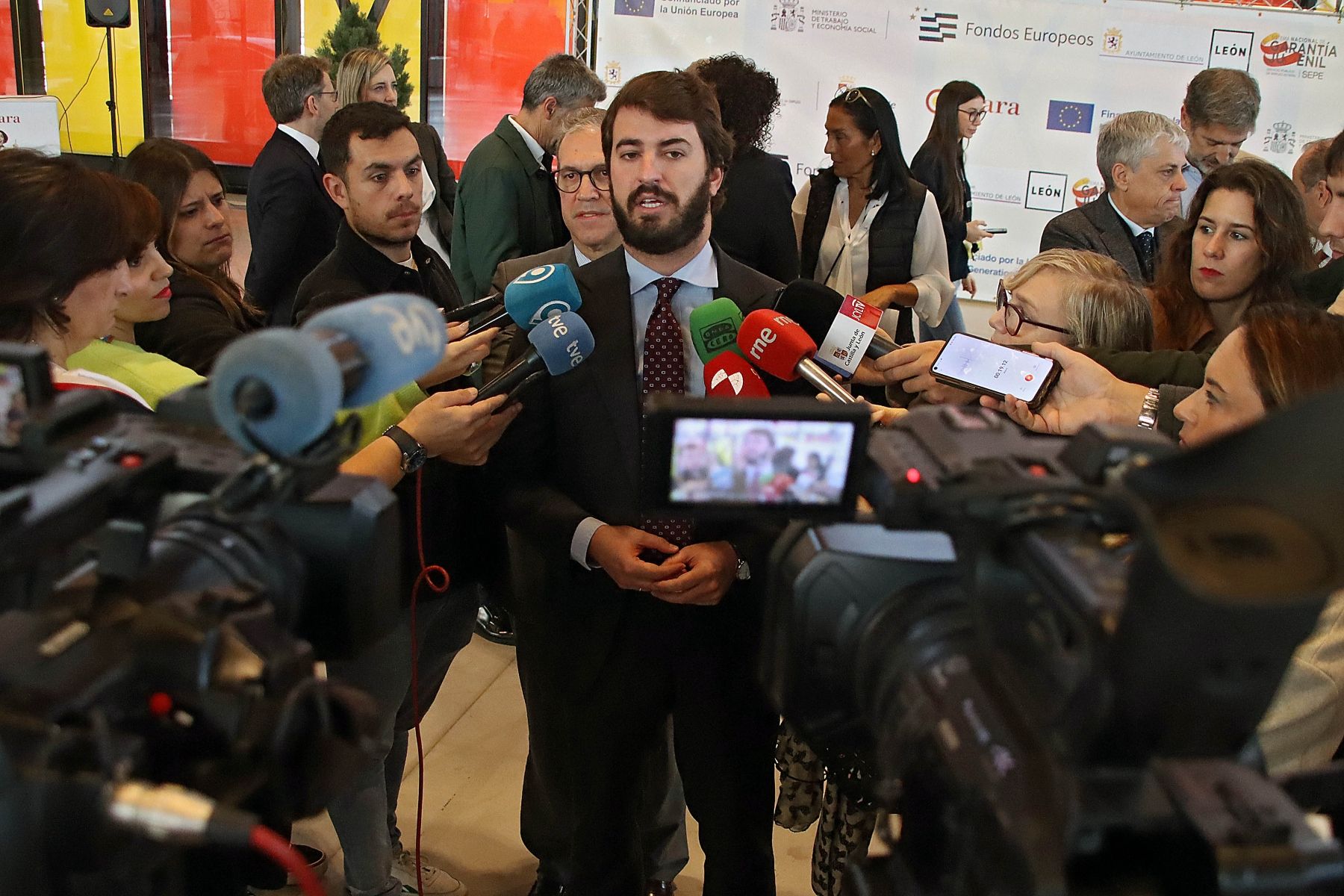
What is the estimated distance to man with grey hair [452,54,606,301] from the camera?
125 inches

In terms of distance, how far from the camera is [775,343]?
62.3 inches

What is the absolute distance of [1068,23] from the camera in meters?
5.14

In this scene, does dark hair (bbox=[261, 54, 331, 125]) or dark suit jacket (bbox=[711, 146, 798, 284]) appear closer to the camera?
dark suit jacket (bbox=[711, 146, 798, 284])

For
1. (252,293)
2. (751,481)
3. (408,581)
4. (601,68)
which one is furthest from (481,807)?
(601,68)

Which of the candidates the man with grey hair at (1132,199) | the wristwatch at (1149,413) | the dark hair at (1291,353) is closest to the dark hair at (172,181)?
the wristwatch at (1149,413)

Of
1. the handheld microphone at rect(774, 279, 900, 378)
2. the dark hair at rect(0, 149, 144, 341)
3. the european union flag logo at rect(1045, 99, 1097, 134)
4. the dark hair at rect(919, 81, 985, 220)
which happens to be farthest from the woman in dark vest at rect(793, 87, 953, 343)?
the dark hair at rect(0, 149, 144, 341)

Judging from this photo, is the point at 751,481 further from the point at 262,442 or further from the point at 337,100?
the point at 337,100

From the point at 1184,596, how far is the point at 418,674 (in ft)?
6.03

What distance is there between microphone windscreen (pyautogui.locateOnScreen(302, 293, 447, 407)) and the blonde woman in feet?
10.7

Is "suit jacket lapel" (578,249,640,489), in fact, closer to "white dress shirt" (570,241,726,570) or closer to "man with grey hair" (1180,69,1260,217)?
"white dress shirt" (570,241,726,570)

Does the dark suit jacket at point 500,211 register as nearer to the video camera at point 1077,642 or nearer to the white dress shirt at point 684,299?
the white dress shirt at point 684,299

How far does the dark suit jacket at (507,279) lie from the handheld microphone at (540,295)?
0.14 m

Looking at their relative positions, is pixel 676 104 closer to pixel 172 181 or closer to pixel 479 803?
pixel 172 181

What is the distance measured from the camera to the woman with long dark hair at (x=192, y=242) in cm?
211
